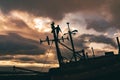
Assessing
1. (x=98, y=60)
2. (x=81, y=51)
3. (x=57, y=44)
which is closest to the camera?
(x=98, y=60)

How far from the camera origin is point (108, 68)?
25.5 meters

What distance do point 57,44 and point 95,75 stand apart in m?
6.83

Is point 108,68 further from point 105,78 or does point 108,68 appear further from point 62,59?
point 62,59

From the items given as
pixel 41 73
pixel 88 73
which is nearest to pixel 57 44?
pixel 41 73

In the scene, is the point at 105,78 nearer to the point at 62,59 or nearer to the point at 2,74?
the point at 62,59

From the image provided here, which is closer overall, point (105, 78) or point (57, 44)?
point (105, 78)

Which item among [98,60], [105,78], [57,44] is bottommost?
[105,78]

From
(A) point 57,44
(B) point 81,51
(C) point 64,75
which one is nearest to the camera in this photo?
(C) point 64,75

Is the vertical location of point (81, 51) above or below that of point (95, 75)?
above

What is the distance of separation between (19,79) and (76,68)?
6.26 meters

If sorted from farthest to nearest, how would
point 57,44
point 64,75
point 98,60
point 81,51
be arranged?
1. point 81,51
2. point 57,44
3. point 98,60
4. point 64,75

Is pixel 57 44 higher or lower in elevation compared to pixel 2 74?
higher

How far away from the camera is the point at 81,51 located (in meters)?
36.3

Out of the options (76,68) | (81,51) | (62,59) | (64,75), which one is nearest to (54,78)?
(64,75)
